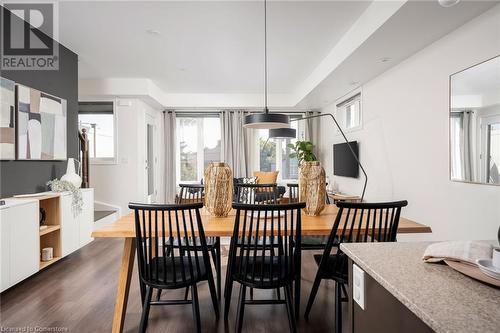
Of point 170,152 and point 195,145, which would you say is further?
point 195,145

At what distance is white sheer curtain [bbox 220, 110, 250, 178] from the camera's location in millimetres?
6414

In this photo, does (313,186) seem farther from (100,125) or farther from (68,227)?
(100,125)

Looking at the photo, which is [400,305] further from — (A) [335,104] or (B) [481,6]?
(A) [335,104]

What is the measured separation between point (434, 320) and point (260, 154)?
6260 millimetres

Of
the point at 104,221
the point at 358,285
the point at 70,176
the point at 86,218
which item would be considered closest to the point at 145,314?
the point at 358,285

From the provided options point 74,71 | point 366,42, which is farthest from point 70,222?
point 366,42

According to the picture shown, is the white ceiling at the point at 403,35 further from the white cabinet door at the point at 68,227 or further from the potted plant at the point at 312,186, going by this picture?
the white cabinet door at the point at 68,227

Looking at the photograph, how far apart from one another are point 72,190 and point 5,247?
1.05 meters

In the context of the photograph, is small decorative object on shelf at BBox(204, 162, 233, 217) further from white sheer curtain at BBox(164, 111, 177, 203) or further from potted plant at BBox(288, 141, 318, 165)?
white sheer curtain at BBox(164, 111, 177, 203)

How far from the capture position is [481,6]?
6.85ft

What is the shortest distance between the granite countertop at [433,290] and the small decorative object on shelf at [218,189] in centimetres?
127

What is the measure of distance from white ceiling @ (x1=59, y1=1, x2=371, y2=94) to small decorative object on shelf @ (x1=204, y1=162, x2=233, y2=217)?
166 centimetres

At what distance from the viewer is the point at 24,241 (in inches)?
99.3

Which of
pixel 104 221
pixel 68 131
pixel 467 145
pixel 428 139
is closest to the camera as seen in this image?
pixel 467 145
